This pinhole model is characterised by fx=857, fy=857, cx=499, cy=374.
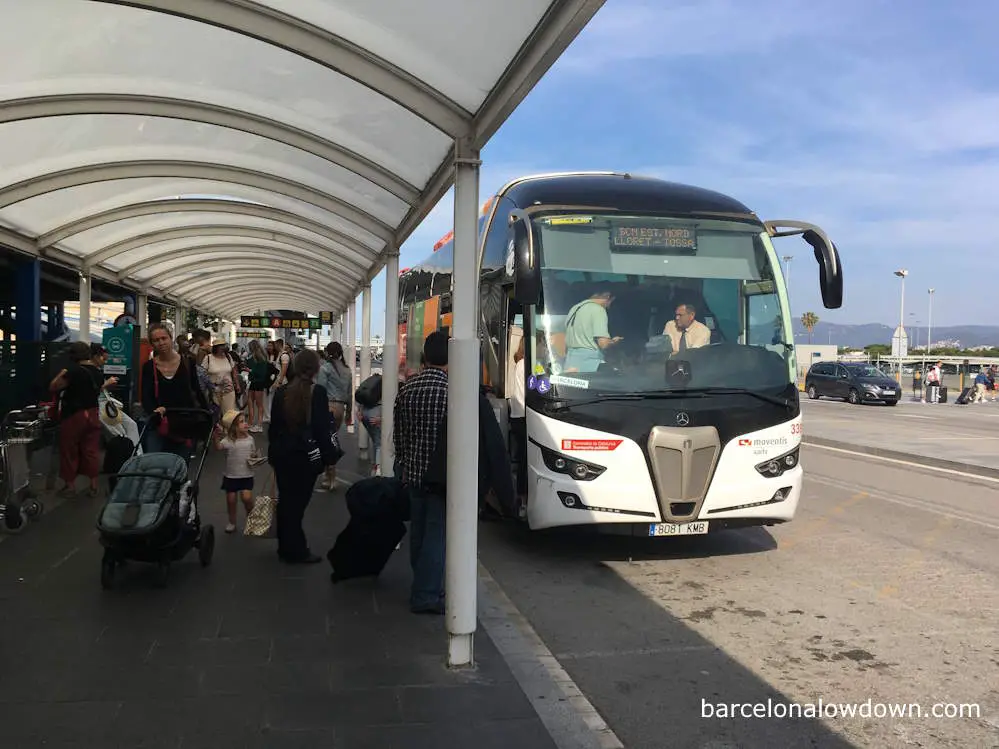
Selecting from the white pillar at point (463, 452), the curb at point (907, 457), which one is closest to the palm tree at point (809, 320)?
the curb at point (907, 457)

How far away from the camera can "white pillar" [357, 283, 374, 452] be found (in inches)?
511

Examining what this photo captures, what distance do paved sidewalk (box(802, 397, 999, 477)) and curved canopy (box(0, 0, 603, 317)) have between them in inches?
409

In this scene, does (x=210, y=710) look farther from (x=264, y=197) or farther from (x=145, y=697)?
(x=264, y=197)

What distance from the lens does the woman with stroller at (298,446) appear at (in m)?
6.50

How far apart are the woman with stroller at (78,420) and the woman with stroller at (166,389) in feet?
6.38

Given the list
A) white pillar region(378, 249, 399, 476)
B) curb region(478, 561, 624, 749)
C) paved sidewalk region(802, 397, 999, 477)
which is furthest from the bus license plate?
paved sidewalk region(802, 397, 999, 477)

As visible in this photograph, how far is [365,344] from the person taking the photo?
13.5 m

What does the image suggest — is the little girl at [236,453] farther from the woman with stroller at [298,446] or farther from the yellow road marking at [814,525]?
the yellow road marking at [814,525]

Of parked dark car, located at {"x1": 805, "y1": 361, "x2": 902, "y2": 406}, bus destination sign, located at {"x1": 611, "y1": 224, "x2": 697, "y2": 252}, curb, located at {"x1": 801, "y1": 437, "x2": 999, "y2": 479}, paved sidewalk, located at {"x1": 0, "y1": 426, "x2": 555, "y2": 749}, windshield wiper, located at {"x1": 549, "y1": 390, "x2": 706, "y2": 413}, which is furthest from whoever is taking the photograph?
parked dark car, located at {"x1": 805, "y1": 361, "x2": 902, "y2": 406}

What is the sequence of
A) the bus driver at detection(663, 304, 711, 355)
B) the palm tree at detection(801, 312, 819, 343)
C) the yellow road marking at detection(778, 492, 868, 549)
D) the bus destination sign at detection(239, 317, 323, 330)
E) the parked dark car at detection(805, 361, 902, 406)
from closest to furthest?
the bus driver at detection(663, 304, 711, 355)
the yellow road marking at detection(778, 492, 868, 549)
the bus destination sign at detection(239, 317, 323, 330)
the parked dark car at detection(805, 361, 902, 406)
the palm tree at detection(801, 312, 819, 343)

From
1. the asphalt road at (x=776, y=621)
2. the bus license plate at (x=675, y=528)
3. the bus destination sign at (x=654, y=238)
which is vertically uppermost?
the bus destination sign at (x=654, y=238)

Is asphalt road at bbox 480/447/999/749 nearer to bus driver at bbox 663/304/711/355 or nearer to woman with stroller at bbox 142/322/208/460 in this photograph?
bus driver at bbox 663/304/711/355

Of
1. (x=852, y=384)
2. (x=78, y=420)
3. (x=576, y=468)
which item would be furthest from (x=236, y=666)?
(x=852, y=384)

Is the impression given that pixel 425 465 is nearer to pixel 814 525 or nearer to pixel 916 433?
pixel 814 525
